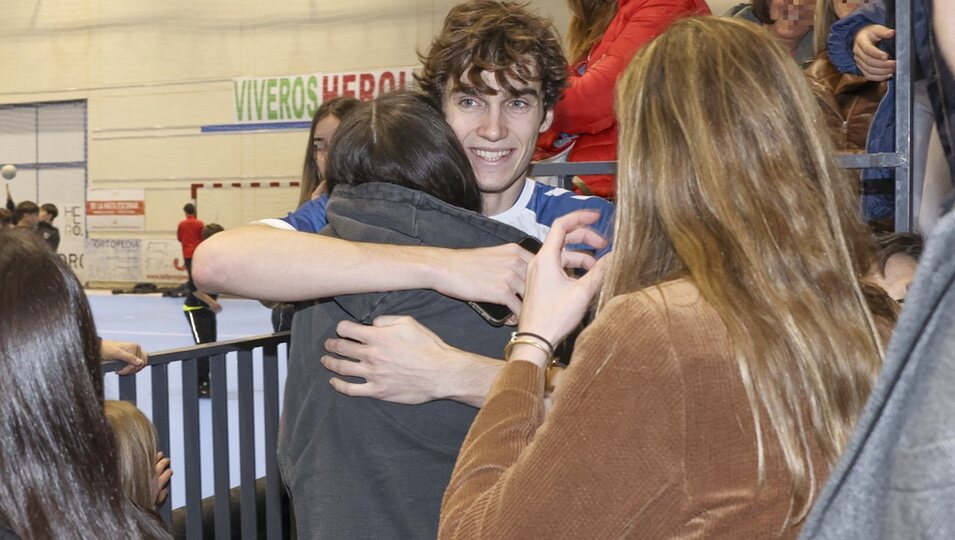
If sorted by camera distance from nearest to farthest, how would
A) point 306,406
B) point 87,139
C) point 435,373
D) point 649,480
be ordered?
point 649,480
point 435,373
point 306,406
point 87,139

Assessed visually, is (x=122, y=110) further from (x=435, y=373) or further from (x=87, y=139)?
(x=435, y=373)

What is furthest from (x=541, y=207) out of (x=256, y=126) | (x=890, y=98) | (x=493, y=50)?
(x=256, y=126)

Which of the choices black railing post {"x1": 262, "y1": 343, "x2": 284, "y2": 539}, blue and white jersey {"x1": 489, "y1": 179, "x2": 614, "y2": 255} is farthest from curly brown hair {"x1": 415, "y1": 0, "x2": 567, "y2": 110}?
black railing post {"x1": 262, "y1": 343, "x2": 284, "y2": 539}

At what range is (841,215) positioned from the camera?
1.29 metres

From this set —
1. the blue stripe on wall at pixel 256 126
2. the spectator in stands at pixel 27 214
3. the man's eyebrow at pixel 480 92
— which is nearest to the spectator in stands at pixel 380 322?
the man's eyebrow at pixel 480 92

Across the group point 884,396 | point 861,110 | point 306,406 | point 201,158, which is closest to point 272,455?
point 306,406

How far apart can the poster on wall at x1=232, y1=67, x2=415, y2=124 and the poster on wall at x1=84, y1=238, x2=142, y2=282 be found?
3.78m

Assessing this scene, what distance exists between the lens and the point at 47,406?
55.9 inches

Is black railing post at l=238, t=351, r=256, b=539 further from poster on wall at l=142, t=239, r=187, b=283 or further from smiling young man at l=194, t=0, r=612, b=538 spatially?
poster on wall at l=142, t=239, r=187, b=283

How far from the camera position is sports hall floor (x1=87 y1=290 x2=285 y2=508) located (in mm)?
6911

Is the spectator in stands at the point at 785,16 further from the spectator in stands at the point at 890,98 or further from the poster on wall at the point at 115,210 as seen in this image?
the poster on wall at the point at 115,210

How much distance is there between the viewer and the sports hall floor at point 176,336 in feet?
22.7

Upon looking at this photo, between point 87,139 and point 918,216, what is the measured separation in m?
22.2

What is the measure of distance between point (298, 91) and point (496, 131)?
17.8m
